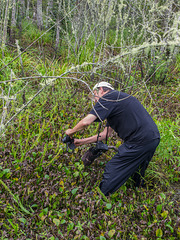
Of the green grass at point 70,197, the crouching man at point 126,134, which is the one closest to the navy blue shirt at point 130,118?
the crouching man at point 126,134

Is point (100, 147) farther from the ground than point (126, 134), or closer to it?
closer to it

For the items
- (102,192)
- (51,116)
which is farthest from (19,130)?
(102,192)

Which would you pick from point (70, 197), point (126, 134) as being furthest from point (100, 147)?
point (70, 197)

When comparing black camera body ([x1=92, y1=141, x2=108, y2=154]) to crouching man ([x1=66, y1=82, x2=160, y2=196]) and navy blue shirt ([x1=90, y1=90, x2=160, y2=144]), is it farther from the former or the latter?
navy blue shirt ([x1=90, y1=90, x2=160, y2=144])

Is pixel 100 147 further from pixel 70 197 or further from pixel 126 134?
pixel 70 197

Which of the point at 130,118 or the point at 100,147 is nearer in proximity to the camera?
the point at 130,118

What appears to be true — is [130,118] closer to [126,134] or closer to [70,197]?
[126,134]

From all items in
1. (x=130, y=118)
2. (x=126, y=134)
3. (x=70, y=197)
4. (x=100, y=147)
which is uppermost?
(x=130, y=118)

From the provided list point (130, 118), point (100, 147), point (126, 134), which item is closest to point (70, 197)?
point (100, 147)

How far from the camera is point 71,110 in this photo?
497 cm

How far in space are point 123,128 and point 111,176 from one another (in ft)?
2.32

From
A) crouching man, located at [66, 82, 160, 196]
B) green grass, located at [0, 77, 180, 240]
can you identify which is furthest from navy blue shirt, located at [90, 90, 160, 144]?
green grass, located at [0, 77, 180, 240]

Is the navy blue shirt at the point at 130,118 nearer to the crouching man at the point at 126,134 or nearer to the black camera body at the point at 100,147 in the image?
the crouching man at the point at 126,134

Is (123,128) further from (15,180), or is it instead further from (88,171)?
(15,180)
